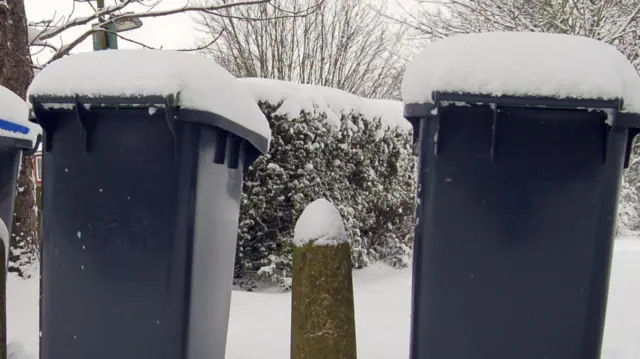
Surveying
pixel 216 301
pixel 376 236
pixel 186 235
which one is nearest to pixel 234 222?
pixel 216 301

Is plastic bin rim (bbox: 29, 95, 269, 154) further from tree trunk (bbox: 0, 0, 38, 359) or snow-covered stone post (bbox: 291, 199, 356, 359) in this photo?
tree trunk (bbox: 0, 0, 38, 359)

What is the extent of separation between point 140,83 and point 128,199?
1.56 ft

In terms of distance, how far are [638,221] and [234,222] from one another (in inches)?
571

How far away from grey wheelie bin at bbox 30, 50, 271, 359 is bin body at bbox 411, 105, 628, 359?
3.07 ft

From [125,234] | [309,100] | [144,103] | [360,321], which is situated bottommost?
[360,321]

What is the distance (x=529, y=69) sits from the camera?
2.02 m

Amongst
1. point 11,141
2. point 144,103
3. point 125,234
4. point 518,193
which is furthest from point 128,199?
point 518,193

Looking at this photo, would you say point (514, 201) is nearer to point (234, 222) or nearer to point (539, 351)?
point (539, 351)

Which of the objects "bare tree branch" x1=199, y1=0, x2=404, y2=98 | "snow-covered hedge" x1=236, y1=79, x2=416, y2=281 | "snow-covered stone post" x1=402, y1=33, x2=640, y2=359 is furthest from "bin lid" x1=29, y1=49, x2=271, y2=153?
"bare tree branch" x1=199, y1=0, x2=404, y2=98

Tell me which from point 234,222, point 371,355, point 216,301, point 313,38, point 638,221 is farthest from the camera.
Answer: point 313,38

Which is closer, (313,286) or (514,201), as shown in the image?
(514,201)

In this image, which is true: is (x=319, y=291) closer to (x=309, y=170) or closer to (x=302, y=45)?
(x=309, y=170)

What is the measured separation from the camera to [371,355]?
351 cm

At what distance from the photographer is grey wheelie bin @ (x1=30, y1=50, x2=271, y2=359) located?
2.17m
